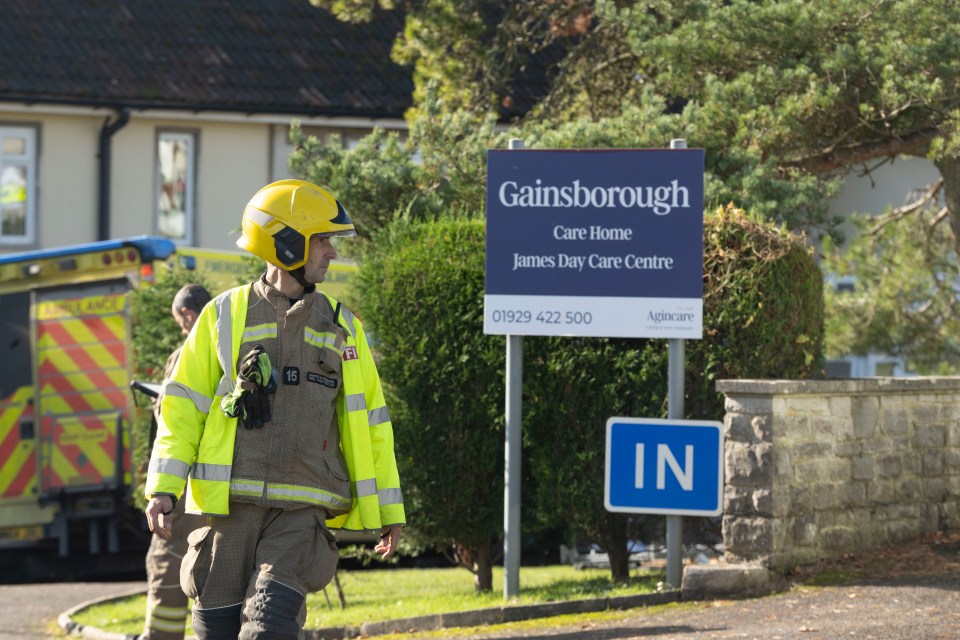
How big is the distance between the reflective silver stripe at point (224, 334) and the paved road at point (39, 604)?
5044 mm

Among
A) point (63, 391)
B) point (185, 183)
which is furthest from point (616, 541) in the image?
point (185, 183)

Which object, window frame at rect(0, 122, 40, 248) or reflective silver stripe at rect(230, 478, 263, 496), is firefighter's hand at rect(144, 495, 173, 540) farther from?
window frame at rect(0, 122, 40, 248)

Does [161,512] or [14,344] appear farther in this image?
[14,344]

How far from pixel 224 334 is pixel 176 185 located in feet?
62.1

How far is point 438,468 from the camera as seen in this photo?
970 cm

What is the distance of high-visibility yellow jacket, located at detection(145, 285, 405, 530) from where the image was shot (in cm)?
503

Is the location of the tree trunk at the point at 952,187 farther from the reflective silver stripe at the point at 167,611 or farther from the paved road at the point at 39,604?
the reflective silver stripe at the point at 167,611

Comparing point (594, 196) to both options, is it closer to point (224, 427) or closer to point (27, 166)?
point (224, 427)

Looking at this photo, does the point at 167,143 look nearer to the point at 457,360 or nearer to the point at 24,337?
the point at 24,337

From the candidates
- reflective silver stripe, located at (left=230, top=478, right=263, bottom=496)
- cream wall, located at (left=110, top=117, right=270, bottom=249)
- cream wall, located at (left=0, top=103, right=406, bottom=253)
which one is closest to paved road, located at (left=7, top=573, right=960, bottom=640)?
reflective silver stripe, located at (left=230, top=478, right=263, bottom=496)

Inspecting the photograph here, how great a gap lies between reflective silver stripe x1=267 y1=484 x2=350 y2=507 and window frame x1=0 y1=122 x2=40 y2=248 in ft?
60.5

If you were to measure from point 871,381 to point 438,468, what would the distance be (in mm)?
2612

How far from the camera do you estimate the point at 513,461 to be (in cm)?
920

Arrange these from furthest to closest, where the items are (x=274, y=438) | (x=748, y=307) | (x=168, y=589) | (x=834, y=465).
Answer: (x=748, y=307) → (x=834, y=465) → (x=168, y=589) → (x=274, y=438)
